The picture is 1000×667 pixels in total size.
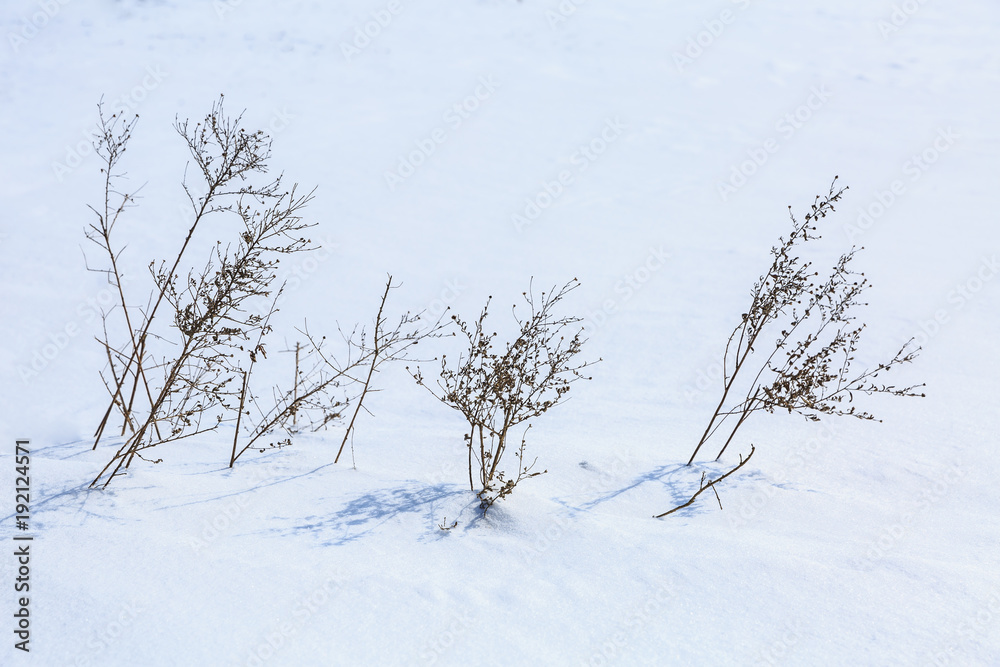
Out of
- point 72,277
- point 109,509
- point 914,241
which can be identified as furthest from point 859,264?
point 72,277

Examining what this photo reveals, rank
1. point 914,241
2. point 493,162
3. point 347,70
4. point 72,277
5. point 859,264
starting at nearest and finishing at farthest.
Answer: point 72,277, point 859,264, point 914,241, point 493,162, point 347,70

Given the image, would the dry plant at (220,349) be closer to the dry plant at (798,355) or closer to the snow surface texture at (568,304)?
the snow surface texture at (568,304)

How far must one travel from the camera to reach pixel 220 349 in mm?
5277

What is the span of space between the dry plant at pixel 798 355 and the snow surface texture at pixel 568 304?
0.64 ft

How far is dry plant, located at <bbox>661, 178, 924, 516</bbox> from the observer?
338 cm

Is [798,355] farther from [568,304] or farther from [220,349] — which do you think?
[220,349]

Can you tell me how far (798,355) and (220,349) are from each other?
387 centimetres

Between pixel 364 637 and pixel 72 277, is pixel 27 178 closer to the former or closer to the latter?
pixel 72 277

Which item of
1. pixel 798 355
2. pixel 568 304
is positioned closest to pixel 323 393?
pixel 568 304

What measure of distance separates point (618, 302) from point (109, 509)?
428 cm

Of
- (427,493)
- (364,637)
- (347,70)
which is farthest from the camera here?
(347,70)

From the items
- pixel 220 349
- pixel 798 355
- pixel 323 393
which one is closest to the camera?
pixel 798 355

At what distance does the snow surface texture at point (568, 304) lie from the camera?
99.5 inches

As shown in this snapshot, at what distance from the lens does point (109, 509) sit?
297 cm
